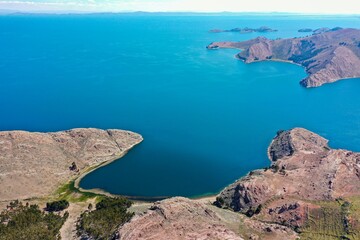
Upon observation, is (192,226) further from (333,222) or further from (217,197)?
(333,222)

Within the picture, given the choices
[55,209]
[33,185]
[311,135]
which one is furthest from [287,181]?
[33,185]

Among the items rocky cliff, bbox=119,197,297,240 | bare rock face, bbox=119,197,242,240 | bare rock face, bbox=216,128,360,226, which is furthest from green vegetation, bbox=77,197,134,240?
bare rock face, bbox=216,128,360,226

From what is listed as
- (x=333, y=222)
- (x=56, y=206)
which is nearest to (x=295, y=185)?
(x=333, y=222)

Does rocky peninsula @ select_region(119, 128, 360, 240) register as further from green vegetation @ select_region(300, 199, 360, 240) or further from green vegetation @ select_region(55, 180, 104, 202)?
green vegetation @ select_region(55, 180, 104, 202)

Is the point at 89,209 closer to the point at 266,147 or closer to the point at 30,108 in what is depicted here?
the point at 266,147

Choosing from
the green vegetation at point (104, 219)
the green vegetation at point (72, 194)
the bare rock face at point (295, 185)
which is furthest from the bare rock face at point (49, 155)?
the bare rock face at point (295, 185)

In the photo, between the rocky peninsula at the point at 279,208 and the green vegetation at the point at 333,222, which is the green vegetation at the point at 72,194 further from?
the green vegetation at the point at 333,222
